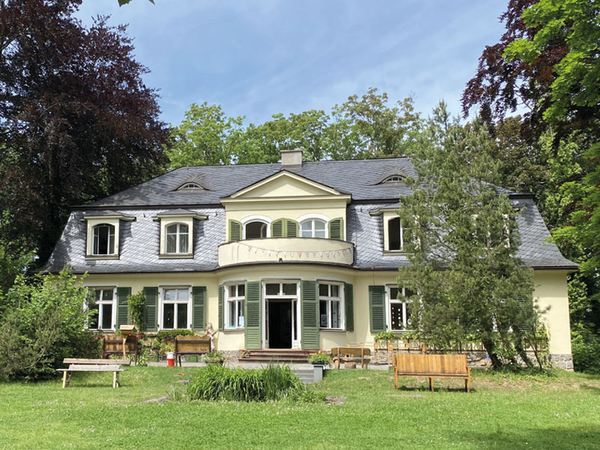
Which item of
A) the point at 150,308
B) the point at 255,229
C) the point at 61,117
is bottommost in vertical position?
the point at 150,308

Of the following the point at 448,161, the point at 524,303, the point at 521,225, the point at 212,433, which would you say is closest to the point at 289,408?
the point at 212,433

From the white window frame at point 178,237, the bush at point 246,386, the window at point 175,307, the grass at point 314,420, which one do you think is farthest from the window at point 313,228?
the bush at point 246,386

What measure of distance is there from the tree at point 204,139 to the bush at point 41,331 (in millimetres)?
22387

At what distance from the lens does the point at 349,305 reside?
2141 centimetres

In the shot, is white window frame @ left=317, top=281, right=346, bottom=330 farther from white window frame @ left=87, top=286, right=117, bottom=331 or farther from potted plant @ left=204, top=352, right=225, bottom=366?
white window frame @ left=87, top=286, right=117, bottom=331

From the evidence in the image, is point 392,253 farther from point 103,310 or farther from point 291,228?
point 103,310

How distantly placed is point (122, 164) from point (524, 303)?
18519 mm

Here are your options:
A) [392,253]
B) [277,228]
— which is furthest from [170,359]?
[392,253]

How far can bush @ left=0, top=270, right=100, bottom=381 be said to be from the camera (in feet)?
48.5

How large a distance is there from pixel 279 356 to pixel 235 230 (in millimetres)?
5167

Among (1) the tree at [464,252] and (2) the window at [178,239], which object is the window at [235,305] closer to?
(2) the window at [178,239]

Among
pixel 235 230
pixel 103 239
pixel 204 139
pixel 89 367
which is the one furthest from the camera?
pixel 204 139

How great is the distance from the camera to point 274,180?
22.6 meters

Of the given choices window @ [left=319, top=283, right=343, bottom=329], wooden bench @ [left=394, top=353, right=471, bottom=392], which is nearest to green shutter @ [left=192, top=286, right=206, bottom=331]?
window @ [left=319, top=283, right=343, bottom=329]
